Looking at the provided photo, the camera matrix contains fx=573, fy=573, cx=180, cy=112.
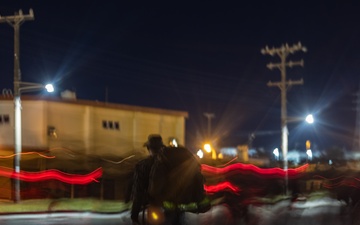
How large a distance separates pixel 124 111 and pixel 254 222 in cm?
2477

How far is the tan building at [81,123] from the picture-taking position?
29656 millimetres

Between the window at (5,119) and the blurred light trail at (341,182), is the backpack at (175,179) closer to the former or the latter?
the blurred light trail at (341,182)

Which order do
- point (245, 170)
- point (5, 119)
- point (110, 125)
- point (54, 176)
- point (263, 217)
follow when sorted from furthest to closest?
point (110, 125) < point (5, 119) < point (54, 176) < point (245, 170) < point (263, 217)

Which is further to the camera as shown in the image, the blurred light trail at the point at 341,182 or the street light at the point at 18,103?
the street light at the point at 18,103

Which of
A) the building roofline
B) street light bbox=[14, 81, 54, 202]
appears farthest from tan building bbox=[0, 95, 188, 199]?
street light bbox=[14, 81, 54, 202]

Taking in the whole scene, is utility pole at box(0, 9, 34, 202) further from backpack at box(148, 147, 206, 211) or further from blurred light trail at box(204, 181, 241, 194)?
backpack at box(148, 147, 206, 211)

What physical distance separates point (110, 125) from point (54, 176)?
17.5 metres

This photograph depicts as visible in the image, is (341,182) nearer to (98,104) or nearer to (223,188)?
(223,188)

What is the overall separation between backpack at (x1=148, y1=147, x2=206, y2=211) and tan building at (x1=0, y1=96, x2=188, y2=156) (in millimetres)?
19806

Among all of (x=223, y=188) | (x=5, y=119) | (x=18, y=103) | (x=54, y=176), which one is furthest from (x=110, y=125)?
(x=223, y=188)

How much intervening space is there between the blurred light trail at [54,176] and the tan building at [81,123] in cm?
645

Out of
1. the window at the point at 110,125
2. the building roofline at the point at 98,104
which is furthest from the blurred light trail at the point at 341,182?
the window at the point at 110,125

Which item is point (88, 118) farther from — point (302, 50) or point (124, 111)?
point (302, 50)

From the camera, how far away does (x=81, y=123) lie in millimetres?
32406
